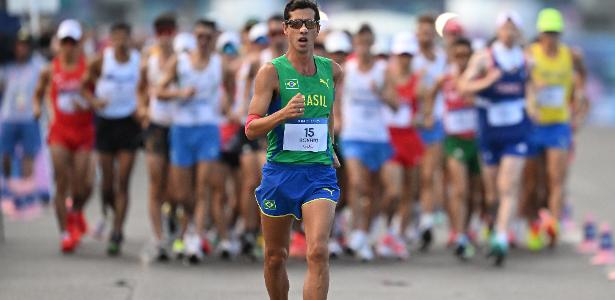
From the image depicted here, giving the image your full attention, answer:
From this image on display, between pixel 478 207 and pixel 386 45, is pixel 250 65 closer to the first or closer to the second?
pixel 386 45

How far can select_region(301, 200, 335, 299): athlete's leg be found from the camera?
9016mm

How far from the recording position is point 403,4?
45531 mm

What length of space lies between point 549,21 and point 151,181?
424 cm

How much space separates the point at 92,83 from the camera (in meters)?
15.0

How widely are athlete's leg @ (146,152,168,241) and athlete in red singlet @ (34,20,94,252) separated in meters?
0.84

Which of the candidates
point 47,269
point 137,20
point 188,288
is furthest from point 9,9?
point 137,20

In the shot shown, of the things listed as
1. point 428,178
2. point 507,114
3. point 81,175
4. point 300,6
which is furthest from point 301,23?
point 428,178

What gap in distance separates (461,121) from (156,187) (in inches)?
131

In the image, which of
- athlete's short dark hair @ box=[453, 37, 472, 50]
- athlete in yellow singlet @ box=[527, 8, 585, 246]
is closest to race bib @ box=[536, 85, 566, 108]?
athlete in yellow singlet @ box=[527, 8, 585, 246]

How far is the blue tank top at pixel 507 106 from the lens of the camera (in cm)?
1412

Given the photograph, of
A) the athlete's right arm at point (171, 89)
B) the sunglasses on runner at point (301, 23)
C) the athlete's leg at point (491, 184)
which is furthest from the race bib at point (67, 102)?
the sunglasses on runner at point (301, 23)

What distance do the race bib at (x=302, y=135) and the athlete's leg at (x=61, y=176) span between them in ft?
18.8

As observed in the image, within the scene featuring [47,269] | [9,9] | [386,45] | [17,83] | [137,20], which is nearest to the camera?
[47,269]

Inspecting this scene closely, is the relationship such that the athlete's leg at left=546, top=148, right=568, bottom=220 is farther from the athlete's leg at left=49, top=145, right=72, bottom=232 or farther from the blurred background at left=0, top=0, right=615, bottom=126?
the blurred background at left=0, top=0, right=615, bottom=126
